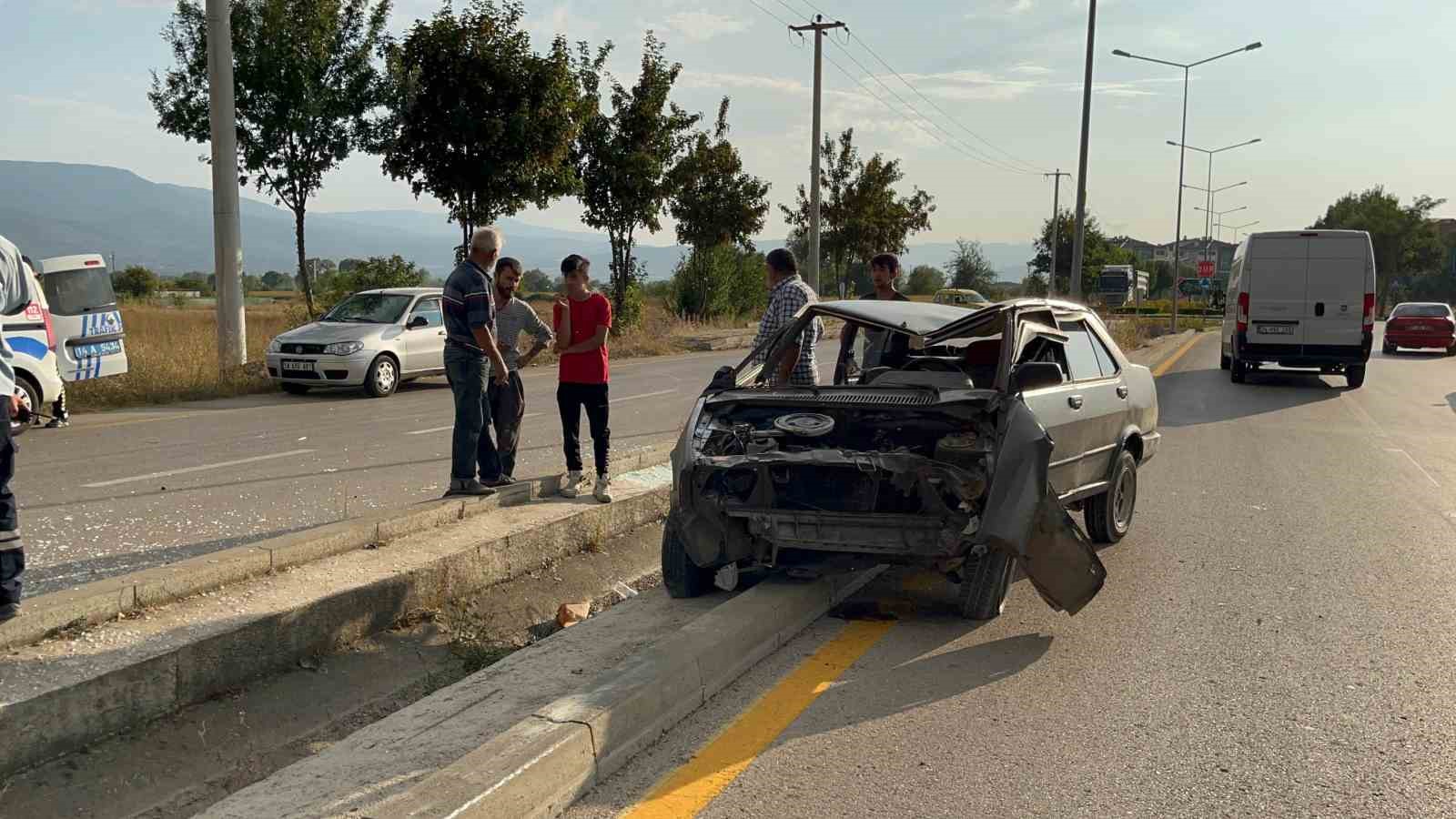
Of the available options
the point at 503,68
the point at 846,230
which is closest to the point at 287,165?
the point at 503,68

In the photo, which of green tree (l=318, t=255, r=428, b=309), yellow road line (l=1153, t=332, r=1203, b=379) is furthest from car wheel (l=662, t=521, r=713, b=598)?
green tree (l=318, t=255, r=428, b=309)

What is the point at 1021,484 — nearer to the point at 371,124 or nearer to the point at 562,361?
the point at 562,361

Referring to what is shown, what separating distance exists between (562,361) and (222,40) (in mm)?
11078

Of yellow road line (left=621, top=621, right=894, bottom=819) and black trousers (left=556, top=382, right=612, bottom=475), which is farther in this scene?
black trousers (left=556, top=382, right=612, bottom=475)

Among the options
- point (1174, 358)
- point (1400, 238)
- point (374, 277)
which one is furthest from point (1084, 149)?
point (1400, 238)

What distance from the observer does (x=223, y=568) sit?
16.6ft

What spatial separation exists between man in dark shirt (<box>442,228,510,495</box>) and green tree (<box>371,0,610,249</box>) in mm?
14920

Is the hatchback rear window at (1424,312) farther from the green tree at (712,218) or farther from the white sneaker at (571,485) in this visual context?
the white sneaker at (571,485)

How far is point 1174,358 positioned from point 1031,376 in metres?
24.2

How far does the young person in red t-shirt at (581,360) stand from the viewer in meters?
7.58

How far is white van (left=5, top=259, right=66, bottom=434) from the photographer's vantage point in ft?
38.0

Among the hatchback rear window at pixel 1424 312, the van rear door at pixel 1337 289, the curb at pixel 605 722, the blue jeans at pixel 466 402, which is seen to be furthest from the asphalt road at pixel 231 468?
the hatchback rear window at pixel 1424 312

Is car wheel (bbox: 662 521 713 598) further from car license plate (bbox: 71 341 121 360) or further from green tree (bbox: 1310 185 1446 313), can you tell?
green tree (bbox: 1310 185 1446 313)

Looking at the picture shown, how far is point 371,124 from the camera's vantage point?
70.3 ft
